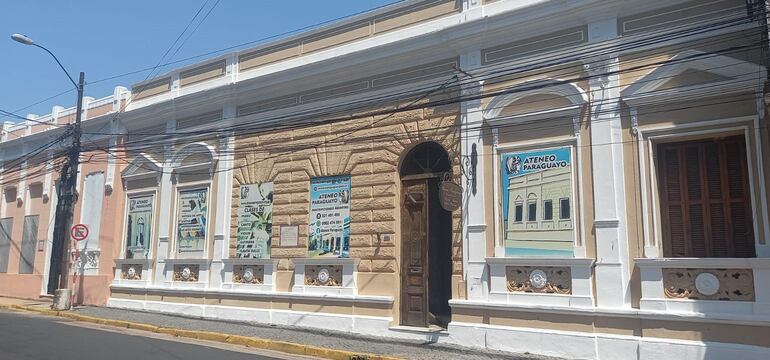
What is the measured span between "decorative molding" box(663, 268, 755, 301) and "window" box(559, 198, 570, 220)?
1822 mm

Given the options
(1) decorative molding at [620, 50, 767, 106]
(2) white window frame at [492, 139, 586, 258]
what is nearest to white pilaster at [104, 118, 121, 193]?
(2) white window frame at [492, 139, 586, 258]

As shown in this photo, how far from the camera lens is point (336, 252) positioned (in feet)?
43.8

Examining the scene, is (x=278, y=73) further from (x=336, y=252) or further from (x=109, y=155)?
(x=109, y=155)

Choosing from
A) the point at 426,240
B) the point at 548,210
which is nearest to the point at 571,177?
the point at 548,210

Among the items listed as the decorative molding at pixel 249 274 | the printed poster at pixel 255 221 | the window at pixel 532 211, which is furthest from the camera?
the printed poster at pixel 255 221

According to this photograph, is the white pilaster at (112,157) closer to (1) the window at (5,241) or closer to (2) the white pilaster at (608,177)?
(1) the window at (5,241)

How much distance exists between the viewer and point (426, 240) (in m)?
12.5

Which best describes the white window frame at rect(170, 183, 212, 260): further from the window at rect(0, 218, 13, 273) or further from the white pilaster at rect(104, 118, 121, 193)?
the window at rect(0, 218, 13, 273)

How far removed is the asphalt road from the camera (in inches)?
369

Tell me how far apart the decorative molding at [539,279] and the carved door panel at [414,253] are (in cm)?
214

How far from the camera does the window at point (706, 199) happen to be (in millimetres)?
9180

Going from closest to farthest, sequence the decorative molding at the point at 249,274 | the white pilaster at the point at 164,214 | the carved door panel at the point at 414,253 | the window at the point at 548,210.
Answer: the window at the point at 548,210 < the carved door panel at the point at 414,253 < the decorative molding at the point at 249,274 < the white pilaster at the point at 164,214

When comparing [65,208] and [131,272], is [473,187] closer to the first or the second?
[131,272]

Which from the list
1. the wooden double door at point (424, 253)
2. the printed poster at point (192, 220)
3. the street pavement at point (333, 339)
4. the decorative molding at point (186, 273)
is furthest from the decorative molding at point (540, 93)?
the decorative molding at point (186, 273)
